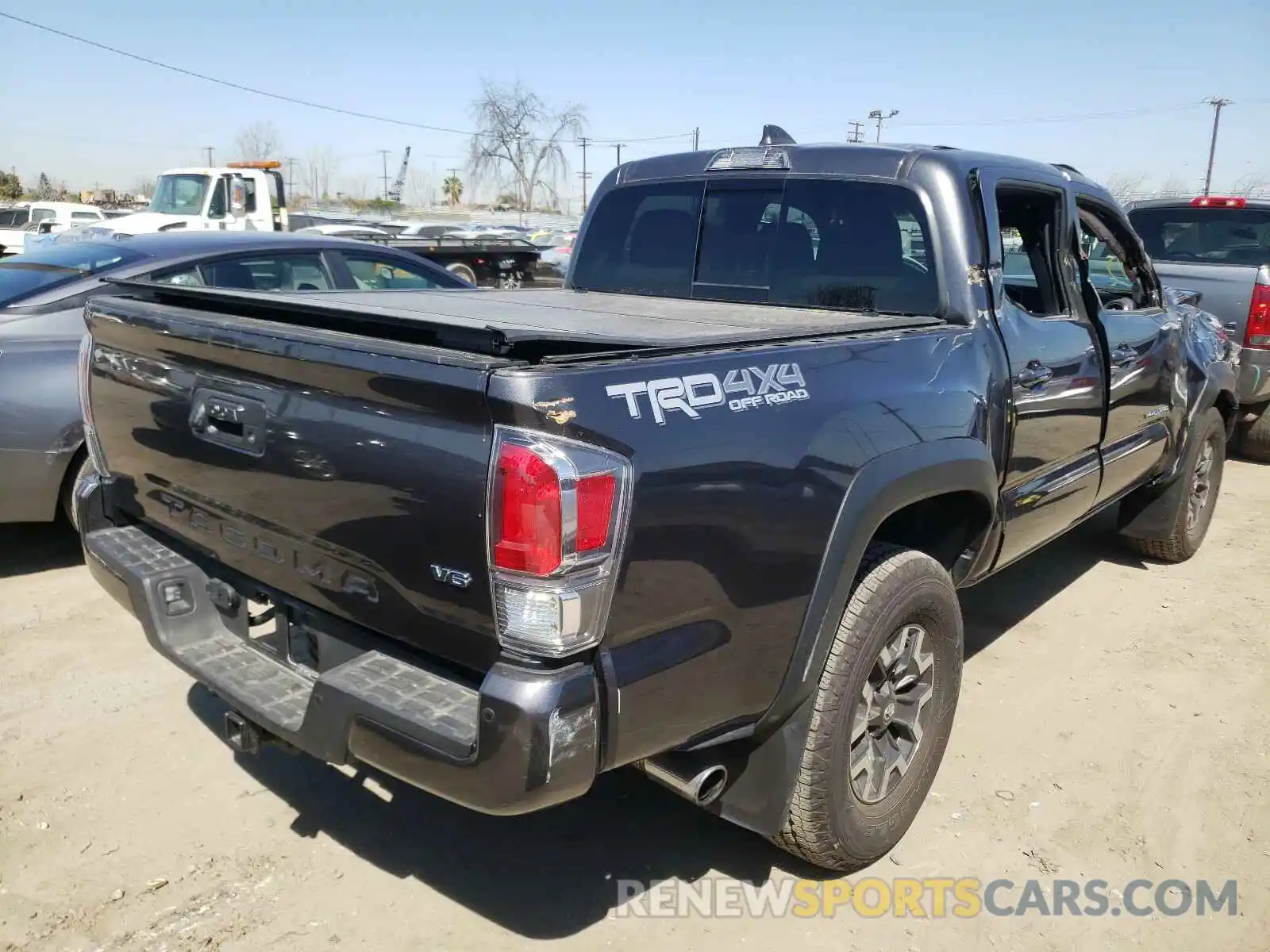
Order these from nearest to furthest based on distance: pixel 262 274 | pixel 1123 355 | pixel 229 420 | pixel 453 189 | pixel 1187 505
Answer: pixel 229 420 → pixel 1123 355 → pixel 1187 505 → pixel 262 274 → pixel 453 189

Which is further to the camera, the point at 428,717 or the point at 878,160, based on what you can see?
the point at 878,160

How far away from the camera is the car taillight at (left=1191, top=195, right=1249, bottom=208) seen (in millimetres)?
7973

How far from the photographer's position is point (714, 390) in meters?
2.15

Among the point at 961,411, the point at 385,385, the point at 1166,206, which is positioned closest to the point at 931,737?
the point at 961,411

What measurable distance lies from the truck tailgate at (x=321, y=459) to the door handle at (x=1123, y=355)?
3099 mm

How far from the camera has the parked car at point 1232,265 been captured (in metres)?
7.16

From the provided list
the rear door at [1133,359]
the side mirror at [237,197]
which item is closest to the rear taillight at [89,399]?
Result: the rear door at [1133,359]

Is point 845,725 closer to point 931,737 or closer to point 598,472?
point 931,737

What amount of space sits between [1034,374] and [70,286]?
4802 mm

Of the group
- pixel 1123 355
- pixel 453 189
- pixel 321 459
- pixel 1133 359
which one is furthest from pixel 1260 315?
pixel 453 189

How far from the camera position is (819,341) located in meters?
2.54

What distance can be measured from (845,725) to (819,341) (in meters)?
1.01

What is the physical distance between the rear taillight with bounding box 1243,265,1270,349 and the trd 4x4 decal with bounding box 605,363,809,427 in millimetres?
6374

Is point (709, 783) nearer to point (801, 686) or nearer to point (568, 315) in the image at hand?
point (801, 686)
